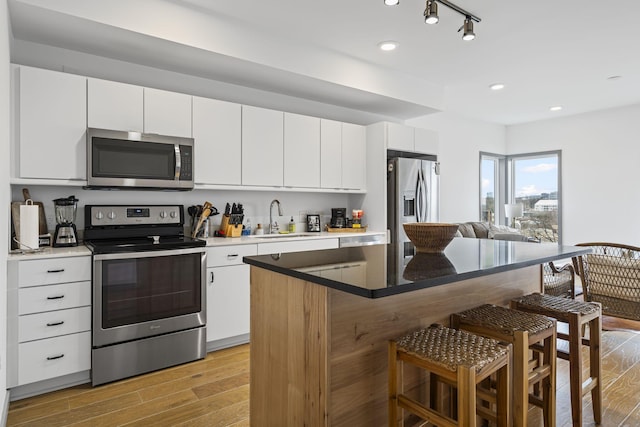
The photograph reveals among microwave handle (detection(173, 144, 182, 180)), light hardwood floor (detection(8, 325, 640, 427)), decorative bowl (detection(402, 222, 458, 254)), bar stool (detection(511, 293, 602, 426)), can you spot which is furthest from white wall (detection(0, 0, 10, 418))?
bar stool (detection(511, 293, 602, 426))

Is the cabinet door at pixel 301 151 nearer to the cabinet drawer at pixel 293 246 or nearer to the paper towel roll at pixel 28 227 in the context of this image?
the cabinet drawer at pixel 293 246

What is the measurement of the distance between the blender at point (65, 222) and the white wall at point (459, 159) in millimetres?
4295

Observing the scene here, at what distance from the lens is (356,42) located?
3459 mm

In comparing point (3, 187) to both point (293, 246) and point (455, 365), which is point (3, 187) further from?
point (455, 365)

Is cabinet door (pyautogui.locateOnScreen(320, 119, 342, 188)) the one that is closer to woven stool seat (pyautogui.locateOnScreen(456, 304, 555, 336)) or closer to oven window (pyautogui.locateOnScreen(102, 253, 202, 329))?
oven window (pyautogui.locateOnScreen(102, 253, 202, 329))

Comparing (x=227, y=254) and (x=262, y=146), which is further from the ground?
(x=262, y=146)

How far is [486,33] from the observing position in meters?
3.29

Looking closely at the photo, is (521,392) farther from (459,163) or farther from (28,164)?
(459,163)

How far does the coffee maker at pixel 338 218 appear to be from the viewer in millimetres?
4508

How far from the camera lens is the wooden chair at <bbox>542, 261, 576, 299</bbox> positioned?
3463 mm

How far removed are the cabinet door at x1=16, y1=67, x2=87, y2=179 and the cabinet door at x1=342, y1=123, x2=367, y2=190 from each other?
8.25ft

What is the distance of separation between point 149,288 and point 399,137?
10.2ft

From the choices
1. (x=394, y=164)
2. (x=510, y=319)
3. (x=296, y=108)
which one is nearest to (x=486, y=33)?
(x=394, y=164)

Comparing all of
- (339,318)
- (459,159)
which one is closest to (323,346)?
(339,318)
